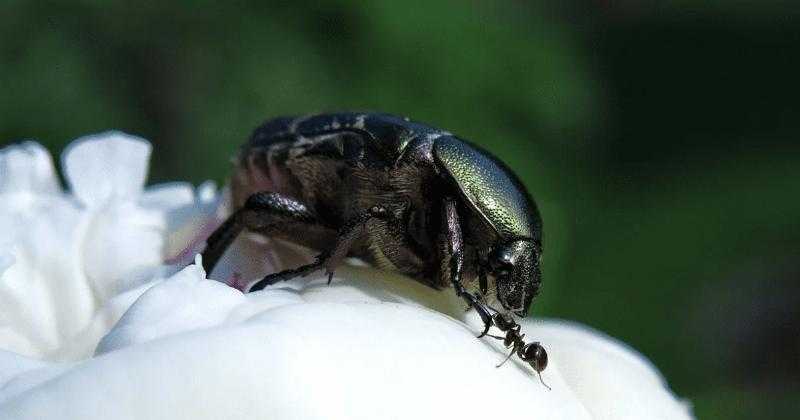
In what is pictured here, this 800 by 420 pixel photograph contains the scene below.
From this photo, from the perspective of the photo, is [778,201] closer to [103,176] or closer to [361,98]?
[361,98]

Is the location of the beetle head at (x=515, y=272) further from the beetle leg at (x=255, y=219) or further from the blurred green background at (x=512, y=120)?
the blurred green background at (x=512, y=120)

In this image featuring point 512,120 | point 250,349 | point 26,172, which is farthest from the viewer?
point 512,120

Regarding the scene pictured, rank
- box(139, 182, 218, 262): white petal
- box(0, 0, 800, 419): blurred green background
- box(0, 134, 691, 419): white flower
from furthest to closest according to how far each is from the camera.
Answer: box(0, 0, 800, 419): blurred green background, box(139, 182, 218, 262): white petal, box(0, 134, 691, 419): white flower

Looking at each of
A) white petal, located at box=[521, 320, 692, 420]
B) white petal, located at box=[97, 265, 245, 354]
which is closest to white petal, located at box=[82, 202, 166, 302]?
white petal, located at box=[97, 265, 245, 354]

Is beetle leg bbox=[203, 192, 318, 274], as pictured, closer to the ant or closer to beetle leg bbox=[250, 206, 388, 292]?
beetle leg bbox=[250, 206, 388, 292]

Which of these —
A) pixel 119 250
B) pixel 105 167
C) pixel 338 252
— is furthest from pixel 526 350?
pixel 105 167

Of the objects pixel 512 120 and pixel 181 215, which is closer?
pixel 181 215

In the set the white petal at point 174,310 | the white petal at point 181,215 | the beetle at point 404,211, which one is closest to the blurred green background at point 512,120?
the white petal at point 181,215

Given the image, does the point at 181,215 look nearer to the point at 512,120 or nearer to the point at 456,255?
the point at 456,255
